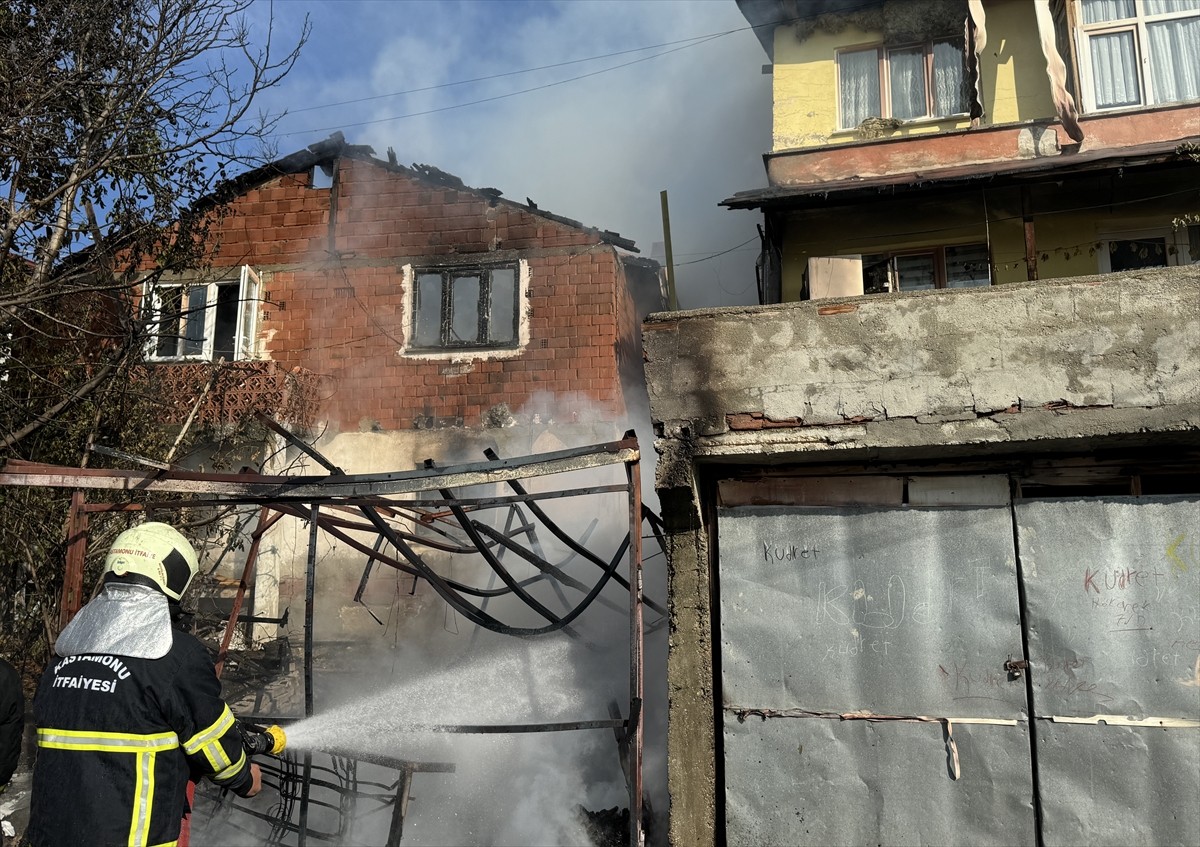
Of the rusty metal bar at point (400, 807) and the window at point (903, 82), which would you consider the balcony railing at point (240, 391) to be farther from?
the window at point (903, 82)

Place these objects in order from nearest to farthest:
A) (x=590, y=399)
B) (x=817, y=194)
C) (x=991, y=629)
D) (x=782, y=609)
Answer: (x=991, y=629) < (x=782, y=609) < (x=817, y=194) < (x=590, y=399)

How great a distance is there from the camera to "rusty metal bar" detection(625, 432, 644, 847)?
205 inches

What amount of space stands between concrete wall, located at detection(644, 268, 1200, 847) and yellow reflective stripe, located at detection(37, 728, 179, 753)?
3.15 meters

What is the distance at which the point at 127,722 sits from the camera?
11.5 ft

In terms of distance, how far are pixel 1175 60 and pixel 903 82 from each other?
3.54 metres

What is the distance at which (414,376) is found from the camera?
14.0m

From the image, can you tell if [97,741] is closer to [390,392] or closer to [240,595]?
[240,595]

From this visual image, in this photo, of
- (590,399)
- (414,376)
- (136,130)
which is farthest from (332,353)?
(136,130)

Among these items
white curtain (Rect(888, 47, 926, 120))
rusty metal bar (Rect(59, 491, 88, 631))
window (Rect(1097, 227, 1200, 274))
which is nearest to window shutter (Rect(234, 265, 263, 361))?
rusty metal bar (Rect(59, 491, 88, 631))

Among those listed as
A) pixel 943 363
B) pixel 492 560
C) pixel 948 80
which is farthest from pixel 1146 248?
pixel 492 560

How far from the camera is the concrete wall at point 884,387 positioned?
4.99m

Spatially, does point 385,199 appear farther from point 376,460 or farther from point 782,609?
point 782,609

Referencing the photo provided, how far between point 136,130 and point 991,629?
8201 millimetres

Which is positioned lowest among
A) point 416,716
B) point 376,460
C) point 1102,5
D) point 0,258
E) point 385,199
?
point 416,716
